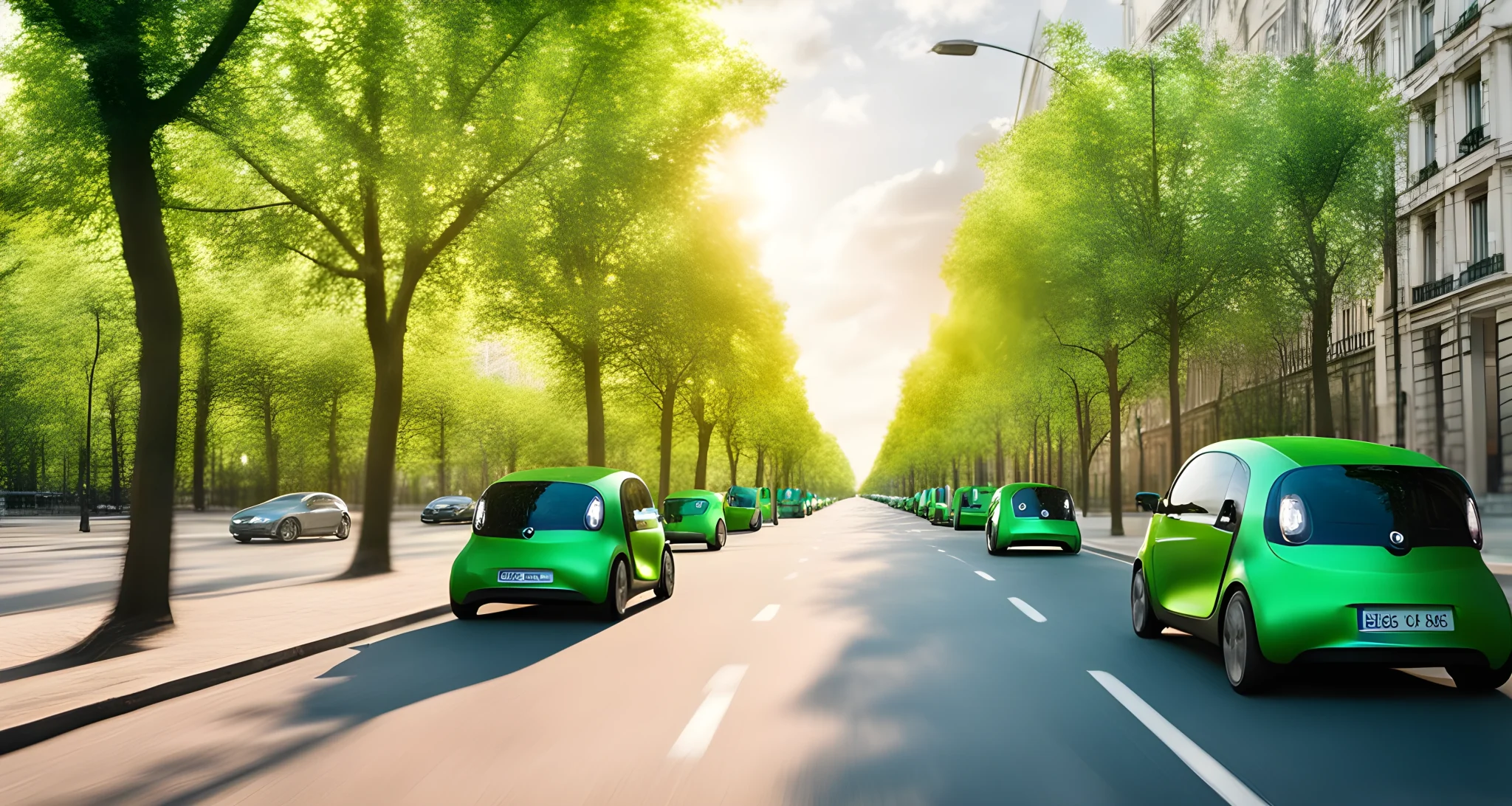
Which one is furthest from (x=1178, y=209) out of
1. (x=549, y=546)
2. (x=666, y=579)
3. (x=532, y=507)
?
(x=549, y=546)

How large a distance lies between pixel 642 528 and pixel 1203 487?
5.93 meters

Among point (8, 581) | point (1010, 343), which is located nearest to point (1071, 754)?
point (8, 581)

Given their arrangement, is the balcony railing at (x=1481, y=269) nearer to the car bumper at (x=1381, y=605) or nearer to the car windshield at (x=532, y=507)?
the car bumper at (x=1381, y=605)

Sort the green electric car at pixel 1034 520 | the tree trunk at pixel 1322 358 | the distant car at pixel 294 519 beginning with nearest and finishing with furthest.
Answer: the green electric car at pixel 1034 520
the tree trunk at pixel 1322 358
the distant car at pixel 294 519

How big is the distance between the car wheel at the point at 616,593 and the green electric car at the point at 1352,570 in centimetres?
548

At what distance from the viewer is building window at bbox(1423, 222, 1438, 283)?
34.5 meters

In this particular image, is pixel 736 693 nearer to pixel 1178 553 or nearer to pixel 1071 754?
pixel 1071 754

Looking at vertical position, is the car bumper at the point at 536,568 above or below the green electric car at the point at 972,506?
above

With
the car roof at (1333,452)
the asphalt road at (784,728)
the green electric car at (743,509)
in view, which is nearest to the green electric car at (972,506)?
the green electric car at (743,509)

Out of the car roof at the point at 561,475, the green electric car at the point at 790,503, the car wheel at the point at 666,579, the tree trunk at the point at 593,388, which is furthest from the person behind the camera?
the green electric car at the point at 790,503

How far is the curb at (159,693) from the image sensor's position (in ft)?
18.5

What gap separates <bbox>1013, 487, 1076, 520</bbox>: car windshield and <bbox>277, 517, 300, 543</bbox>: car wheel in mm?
17981

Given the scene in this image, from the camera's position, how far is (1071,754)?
527 centimetres

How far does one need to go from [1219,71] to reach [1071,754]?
83.7 feet
